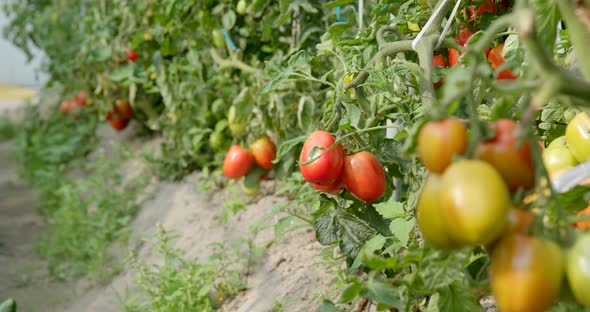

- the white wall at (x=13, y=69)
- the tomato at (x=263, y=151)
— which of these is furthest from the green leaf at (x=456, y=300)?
the white wall at (x=13, y=69)

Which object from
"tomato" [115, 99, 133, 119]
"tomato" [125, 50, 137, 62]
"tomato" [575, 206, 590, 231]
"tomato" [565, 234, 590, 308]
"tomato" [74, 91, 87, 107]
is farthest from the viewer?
"tomato" [74, 91, 87, 107]

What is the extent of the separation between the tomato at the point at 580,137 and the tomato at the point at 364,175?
0.42 meters

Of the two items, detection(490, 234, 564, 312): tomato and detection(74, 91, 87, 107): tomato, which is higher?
detection(490, 234, 564, 312): tomato

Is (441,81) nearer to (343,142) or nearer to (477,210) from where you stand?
(343,142)

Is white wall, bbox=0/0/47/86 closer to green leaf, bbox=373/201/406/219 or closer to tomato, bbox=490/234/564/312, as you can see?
green leaf, bbox=373/201/406/219

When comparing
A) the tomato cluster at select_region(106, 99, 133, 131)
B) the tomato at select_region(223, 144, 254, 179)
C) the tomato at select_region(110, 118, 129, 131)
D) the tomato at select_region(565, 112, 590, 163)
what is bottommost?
the tomato at select_region(110, 118, 129, 131)

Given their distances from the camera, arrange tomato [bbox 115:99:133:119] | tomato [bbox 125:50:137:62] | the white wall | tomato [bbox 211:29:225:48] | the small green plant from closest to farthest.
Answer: the small green plant
tomato [bbox 211:29:225:48]
tomato [bbox 125:50:137:62]
tomato [bbox 115:99:133:119]
the white wall

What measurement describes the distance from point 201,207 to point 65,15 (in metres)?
2.54

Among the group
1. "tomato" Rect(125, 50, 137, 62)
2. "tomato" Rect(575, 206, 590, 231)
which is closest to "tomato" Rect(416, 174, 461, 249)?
"tomato" Rect(575, 206, 590, 231)

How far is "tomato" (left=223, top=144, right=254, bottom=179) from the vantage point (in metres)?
2.35

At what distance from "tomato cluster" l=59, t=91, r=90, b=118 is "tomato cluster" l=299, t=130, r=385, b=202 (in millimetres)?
3185

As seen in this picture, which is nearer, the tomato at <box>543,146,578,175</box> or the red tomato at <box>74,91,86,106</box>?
the tomato at <box>543,146,578,175</box>

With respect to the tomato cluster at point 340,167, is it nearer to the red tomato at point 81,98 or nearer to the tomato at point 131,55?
the tomato at point 131,55

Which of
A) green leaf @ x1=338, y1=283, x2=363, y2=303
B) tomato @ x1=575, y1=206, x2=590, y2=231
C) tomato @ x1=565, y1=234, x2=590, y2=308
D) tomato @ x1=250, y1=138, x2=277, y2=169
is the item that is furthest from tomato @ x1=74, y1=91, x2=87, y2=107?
tomato @ x1=565, y1=234, x2=590, y2=308
